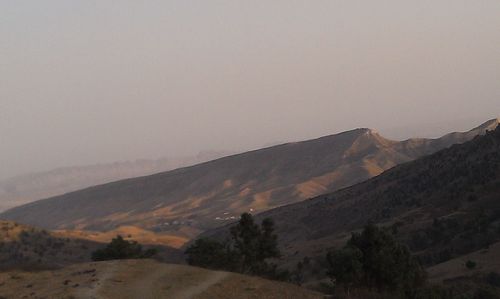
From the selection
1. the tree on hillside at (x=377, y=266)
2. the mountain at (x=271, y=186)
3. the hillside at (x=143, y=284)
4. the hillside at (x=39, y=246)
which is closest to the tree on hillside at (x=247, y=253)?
the tree on hillside at (x=377, y=266)

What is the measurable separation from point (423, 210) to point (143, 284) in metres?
46.9

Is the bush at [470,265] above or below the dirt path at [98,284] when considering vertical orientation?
below

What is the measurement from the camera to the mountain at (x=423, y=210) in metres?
48.9

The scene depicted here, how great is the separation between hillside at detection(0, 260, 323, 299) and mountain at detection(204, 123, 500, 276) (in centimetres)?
2332

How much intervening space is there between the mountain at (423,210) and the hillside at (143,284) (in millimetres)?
23317

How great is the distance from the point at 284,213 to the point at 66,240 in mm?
39070

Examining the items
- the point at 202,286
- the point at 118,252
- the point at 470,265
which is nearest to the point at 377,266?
the point at 202,286

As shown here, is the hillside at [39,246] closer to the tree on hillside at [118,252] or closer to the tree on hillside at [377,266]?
the tree on hillside at [118,252]

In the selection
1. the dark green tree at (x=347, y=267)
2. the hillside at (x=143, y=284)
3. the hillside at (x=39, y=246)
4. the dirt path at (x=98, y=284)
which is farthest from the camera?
the hillside at (x=39, y=246)

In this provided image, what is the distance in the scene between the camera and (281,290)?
79.5ft

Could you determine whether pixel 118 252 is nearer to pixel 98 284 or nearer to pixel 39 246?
pixel 98 284

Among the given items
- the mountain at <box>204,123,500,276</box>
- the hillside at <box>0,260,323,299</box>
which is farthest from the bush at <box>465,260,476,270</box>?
the hillside at <box>0,260,323,299</box>

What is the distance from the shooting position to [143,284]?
24.1 meters

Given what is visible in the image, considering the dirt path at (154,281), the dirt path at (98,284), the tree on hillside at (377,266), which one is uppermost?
the dirt path at (98,284)
